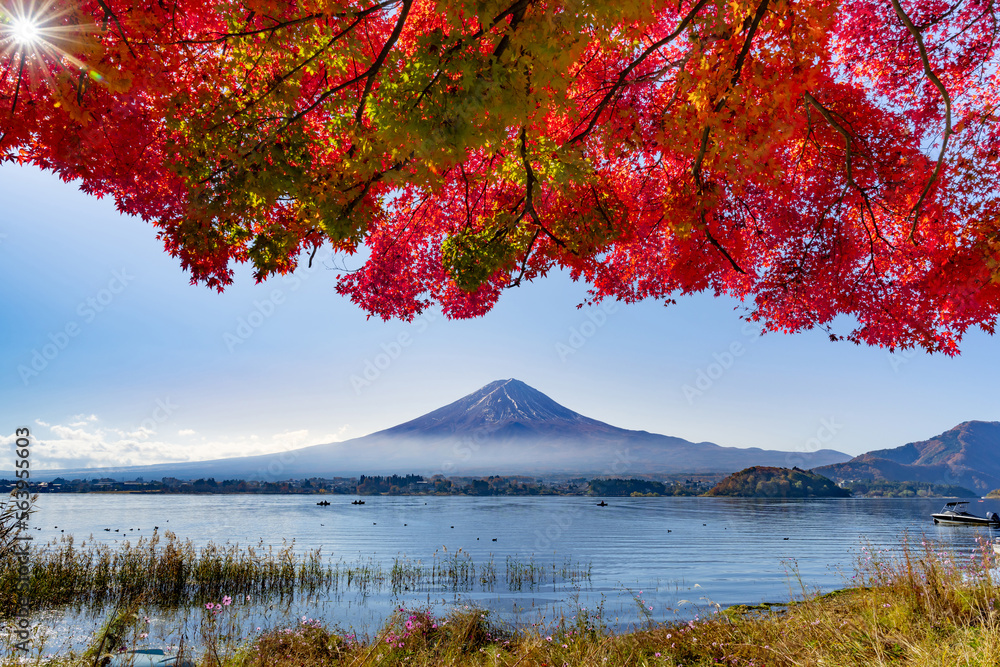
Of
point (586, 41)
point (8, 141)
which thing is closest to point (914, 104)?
point (586, 41)

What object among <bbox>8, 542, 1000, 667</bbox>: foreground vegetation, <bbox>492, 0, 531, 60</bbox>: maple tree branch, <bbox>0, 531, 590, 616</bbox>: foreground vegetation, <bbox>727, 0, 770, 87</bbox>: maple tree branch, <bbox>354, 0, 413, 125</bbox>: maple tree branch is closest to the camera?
<bbox>492, 0, 531, 60</bbox>: maple tree branch

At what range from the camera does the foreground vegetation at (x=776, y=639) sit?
5914 millimetres

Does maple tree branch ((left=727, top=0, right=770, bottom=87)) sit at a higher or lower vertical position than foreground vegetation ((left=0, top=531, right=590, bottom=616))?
higher

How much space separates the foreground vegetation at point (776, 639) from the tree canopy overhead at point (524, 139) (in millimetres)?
4228

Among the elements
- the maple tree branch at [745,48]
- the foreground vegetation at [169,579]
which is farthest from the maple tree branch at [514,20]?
the foreground vegetation at [169,579]

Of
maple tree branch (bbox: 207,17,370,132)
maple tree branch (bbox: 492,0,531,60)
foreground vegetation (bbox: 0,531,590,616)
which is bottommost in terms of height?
foreground vegetation (bbox: 0,531,590,616)

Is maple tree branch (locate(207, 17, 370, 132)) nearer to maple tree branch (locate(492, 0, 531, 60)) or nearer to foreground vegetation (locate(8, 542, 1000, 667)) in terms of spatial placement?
maple tree branch (locate(492, 0, 531, 60))

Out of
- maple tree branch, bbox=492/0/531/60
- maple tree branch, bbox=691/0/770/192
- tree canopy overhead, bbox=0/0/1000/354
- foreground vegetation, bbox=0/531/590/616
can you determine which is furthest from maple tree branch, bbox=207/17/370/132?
foreground vegetation, bbox=0/531/590/616

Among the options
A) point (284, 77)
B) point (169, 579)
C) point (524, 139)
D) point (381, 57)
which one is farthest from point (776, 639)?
point (169, 579)

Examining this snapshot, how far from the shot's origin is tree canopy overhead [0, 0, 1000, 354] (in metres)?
4.55

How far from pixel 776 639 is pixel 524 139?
21.7ft

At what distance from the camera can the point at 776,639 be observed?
679 centimetres

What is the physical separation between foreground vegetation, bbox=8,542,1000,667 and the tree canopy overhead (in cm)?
423

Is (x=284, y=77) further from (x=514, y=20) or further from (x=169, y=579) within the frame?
(x=169, y=579)
